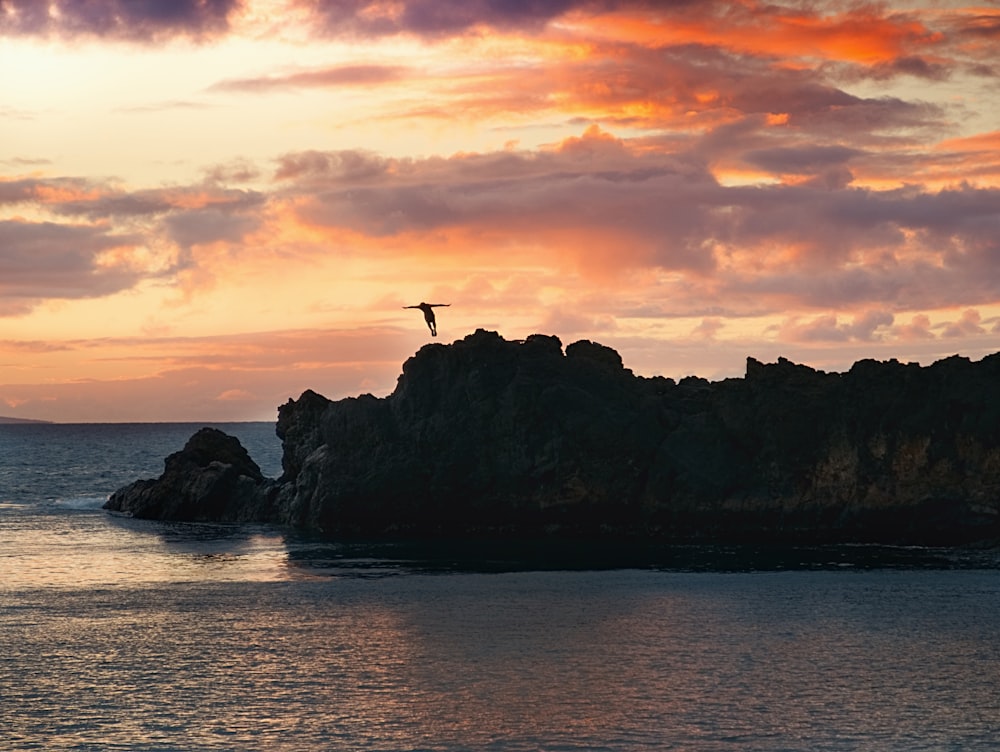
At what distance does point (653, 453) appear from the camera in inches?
3339

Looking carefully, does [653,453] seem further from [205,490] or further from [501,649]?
[501,649]

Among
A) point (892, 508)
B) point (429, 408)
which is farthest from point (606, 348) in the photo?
point (892, 508)

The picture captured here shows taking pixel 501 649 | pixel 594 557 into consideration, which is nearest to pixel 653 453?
pixel 594 557

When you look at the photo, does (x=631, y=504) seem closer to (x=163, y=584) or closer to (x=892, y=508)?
(x=892, y=508)

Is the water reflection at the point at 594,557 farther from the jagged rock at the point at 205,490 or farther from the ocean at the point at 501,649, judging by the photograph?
the jagged rock at the point at 205,490

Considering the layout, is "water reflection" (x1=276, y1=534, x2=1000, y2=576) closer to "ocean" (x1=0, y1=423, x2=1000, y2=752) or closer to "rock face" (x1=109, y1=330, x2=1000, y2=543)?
"ocean" (x1=0, y1=423, x2=1000, y2=752)

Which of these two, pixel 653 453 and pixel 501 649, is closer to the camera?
pixel 501 649

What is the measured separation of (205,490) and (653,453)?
119ft

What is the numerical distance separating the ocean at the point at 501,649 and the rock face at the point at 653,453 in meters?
6.33

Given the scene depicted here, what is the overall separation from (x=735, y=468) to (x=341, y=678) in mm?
46802

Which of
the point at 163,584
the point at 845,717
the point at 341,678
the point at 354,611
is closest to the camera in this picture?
the point at 845,717

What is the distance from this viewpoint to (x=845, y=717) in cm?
3553

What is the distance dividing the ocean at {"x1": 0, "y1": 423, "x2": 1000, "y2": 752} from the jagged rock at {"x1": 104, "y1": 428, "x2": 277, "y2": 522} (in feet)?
72.2

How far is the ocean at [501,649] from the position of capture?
34.5 meters
